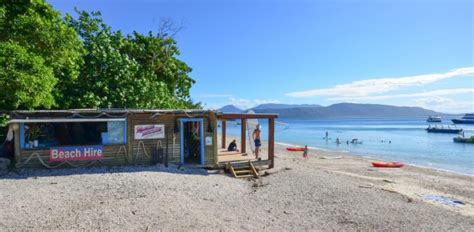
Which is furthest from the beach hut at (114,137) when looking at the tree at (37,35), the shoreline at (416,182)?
the shoreline at (416,182)

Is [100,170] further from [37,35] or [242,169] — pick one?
[242,169]

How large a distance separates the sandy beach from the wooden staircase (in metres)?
0.51

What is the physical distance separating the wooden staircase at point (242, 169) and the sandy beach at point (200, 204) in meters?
0.51

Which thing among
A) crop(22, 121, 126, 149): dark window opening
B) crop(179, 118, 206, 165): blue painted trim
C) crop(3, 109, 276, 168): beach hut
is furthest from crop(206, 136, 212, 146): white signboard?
crop(22, 121, 126, 149): dark window opening

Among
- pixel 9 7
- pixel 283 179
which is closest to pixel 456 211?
pixel 283 179

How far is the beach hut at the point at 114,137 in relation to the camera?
44.8 feet

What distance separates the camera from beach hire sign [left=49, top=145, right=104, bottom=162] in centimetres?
1395

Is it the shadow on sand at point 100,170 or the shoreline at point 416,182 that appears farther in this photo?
the shoreline at point 416,182

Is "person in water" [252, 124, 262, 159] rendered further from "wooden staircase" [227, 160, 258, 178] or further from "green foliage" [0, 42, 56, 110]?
"green foliage" [0, 42, 56, 110]

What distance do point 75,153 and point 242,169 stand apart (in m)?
6.97

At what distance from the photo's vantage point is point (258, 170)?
1723cm

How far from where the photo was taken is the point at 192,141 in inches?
661

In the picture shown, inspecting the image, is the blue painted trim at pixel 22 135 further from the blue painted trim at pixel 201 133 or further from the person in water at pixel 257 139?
the person in water at pixel 257 139

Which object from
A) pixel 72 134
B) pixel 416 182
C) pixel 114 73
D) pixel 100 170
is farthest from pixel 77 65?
pixel 416 182
